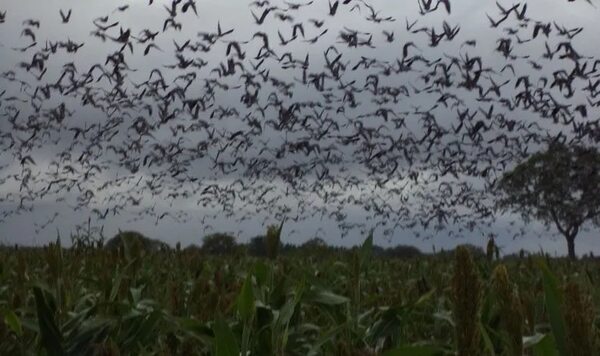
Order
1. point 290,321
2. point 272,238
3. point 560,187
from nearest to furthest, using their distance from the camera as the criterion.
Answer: point 272,238, point 290,321, point 560,187

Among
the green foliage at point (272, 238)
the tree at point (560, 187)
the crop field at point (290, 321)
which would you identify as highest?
the tree at point (560, 187)

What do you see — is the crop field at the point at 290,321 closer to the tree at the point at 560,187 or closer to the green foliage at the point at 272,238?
the green foliage at the point at 272,238

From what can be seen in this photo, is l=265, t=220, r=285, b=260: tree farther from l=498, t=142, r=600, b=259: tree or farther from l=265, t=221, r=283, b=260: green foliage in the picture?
l=498, t=142, r=600, b=259: tree

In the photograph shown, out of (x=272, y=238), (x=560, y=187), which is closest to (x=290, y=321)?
(x=272, y=238)

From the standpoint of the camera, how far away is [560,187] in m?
69.2

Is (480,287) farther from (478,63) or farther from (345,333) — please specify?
(478,63)

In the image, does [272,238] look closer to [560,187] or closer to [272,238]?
[272,238]

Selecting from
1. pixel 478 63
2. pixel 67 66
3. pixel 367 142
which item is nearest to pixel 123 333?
pixel 478 63

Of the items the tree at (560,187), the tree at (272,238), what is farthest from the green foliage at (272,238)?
the tree at (560,187)

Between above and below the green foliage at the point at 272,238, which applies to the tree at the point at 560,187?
above

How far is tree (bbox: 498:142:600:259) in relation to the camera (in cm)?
6475

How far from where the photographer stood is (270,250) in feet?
10.3

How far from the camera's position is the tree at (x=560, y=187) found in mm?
64750

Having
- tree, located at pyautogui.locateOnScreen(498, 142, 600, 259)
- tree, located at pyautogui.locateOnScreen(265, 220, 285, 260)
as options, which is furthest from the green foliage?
tree, located at pyautogui.locateOnScreen(498, 142, 600, 259)
